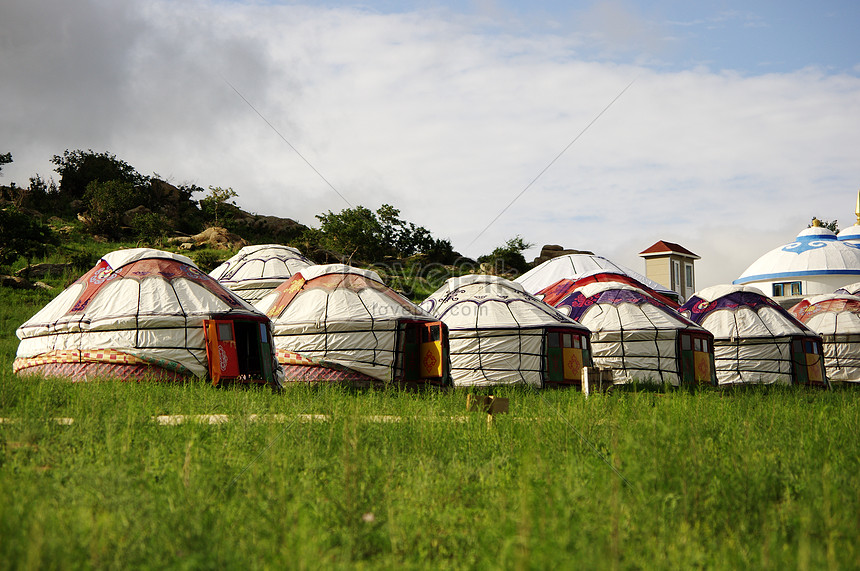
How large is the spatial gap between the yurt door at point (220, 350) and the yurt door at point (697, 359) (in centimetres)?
931

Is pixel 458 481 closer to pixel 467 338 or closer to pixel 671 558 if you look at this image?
pixel 671 558

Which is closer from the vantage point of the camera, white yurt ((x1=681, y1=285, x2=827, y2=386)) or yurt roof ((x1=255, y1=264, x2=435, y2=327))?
yurt roof ((x1=255, y1=264, x2=435, y2=327))

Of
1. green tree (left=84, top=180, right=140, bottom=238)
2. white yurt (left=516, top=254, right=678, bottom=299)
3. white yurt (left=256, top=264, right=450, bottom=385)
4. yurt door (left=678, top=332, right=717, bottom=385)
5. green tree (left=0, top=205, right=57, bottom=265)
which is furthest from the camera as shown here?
green tree (left=84, top=180, right=140, bottom=238)

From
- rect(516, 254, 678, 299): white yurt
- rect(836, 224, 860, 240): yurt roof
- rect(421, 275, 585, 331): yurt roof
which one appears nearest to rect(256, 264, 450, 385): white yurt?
rect(421, 275, 585, 331): yurt roof

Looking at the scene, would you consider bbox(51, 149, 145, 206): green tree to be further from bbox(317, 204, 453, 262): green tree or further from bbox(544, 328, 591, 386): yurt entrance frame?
bbox(544, 328, 591, 386): yurt entrance frame

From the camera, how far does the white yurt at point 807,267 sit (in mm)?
29641

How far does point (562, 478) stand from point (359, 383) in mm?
7429

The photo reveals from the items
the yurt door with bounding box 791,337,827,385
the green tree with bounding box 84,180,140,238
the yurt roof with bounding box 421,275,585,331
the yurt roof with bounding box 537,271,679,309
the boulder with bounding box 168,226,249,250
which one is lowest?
the yurt door with bounding box 791,337,827,385

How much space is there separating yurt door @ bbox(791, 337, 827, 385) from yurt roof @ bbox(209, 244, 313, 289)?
42.9ft

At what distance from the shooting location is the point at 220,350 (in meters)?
9.56

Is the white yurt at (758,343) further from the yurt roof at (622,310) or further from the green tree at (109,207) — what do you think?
the green tree at (109,207)

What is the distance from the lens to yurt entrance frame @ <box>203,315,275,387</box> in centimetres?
951

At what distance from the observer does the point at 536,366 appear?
42.3 feet

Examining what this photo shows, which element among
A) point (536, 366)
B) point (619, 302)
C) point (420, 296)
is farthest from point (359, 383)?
point (420, 296)
